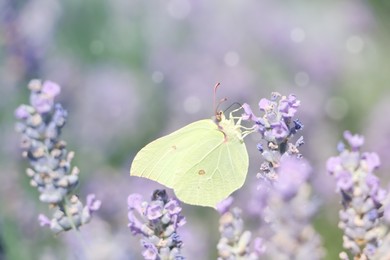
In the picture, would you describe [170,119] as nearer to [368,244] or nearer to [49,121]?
[49,121]

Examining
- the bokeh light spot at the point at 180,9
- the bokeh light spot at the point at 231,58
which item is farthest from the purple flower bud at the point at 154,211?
the bokeh light spot at the point at 180,9

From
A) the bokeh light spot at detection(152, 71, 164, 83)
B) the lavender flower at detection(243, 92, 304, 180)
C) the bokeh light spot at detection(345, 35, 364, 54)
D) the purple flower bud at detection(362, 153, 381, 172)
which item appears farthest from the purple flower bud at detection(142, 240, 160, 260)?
the bokeh light spot at detection(345, 35, 364, 54)

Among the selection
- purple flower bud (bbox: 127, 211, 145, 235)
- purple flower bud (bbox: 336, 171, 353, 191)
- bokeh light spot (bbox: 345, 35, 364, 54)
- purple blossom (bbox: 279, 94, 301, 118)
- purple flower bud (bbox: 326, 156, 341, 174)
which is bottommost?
purple flower bud (bbox: 336, 171, 353, 191)

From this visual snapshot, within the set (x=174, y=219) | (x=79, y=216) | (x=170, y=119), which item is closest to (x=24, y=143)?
(x=79, y=216)

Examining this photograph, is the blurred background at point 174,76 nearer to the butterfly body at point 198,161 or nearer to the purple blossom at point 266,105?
the butterfly body at point 198,161

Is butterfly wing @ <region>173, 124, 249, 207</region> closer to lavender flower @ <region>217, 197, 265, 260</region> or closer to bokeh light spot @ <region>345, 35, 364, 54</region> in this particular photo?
lavender flower @ <region>217, 197, 265, 260</region>

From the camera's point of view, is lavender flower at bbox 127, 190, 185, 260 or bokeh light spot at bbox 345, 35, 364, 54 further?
bokeh light spot at bbox 345, 35, 364, 54
